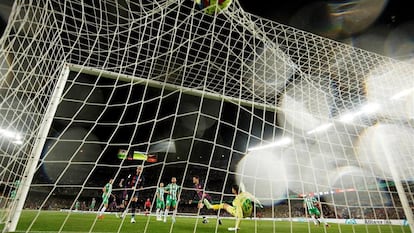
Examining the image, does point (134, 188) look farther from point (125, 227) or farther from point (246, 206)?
point (246, 206)

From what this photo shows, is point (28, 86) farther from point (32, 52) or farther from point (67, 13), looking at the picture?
point (67, 13)

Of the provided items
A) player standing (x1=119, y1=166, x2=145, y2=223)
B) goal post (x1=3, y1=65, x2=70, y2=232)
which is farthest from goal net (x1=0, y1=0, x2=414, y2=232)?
player standing (x1=119, y1=166, x2=145, y2=223)

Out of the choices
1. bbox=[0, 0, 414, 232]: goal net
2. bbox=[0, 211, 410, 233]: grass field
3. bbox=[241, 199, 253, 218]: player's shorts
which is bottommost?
bbox=[0, 211, 410, 233]: grass field

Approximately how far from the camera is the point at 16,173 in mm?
2312

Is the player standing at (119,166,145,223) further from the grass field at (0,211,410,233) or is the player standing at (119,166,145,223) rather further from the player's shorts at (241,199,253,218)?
the player's shorts at (241,199,253,218)

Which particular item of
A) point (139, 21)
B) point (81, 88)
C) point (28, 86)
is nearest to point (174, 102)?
point (81, 88)

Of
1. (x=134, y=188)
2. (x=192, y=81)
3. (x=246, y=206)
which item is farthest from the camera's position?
(x=192, y=81)

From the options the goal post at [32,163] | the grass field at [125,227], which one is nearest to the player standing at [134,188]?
the grass field at [125,227]

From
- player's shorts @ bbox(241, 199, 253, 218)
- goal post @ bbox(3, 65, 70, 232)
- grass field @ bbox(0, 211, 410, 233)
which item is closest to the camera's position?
goal post @ bbox(3, 65, 70, 232)

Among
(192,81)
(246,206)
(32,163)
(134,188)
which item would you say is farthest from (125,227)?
(192,81)

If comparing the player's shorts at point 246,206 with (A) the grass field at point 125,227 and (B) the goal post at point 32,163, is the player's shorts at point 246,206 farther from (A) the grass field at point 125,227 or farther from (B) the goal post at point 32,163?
(B) the goal post at point 32,163

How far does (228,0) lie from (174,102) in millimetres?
4779

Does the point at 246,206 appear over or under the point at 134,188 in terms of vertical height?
over

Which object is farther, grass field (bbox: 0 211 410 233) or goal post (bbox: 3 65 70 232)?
grass field (bbox: 0 211 410 233)
